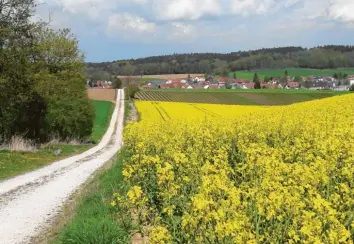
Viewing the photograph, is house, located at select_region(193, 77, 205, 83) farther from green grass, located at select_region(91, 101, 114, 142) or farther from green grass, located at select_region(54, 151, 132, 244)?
green grass, located at select_region(54, 151, 132, 244)

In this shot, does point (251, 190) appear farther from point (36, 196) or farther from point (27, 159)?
point (27, 159)

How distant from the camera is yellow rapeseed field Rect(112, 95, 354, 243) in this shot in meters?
4.82

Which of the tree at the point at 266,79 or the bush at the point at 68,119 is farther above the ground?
the bush at the point at 68,119

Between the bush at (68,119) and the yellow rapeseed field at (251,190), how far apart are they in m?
23.8

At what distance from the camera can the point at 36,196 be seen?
48.2 ft

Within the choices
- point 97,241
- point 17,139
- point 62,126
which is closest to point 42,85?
point 17,139

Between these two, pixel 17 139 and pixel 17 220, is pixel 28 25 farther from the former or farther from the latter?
pixel 17 220

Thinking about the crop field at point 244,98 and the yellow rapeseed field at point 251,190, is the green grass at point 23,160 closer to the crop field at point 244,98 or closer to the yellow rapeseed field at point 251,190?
the yellow rapeseed field at point 251,190

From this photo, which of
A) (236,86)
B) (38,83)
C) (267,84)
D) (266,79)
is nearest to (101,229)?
(38,83)

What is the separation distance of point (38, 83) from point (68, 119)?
7.34m

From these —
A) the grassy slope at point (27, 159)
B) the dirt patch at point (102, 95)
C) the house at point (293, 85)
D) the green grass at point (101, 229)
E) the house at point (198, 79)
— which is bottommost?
the house at point (293, 85)

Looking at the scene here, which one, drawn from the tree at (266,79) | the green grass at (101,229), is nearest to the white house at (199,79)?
the tree at (266,79)

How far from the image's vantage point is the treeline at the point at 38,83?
1008 inches

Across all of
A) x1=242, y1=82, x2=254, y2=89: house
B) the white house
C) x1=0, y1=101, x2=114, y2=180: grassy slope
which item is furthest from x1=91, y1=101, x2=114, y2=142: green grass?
the white house
